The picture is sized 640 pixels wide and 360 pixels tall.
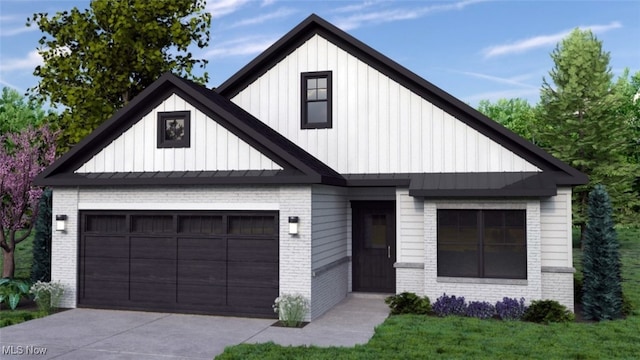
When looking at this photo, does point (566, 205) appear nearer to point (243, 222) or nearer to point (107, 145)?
point (243, 222)

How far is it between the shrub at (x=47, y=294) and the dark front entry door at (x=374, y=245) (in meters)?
8.40

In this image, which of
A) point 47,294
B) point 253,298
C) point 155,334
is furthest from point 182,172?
point 47,294

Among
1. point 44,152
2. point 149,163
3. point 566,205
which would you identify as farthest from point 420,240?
point 44,152

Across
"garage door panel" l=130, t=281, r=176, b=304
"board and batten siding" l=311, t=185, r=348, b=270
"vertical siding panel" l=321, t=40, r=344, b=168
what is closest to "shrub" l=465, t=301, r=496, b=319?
"board and batten siding" l=311, t=185, r=348, b=270

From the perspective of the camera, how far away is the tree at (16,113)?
171 feet

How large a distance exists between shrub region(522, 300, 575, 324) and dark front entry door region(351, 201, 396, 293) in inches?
171

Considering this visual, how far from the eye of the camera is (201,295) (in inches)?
538

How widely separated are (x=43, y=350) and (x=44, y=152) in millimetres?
13868

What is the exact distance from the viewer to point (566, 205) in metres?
14.0

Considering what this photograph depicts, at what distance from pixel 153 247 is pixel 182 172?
7.08 feet

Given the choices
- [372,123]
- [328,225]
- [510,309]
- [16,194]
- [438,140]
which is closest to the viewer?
[510,309]

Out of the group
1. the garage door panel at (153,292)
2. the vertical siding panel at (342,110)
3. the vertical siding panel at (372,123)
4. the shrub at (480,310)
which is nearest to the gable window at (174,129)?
the garage door panel at (153,292)

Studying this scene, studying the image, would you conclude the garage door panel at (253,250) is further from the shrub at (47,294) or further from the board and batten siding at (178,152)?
the shrub at (47,294)

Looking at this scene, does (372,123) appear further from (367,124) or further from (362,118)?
(362,118)
